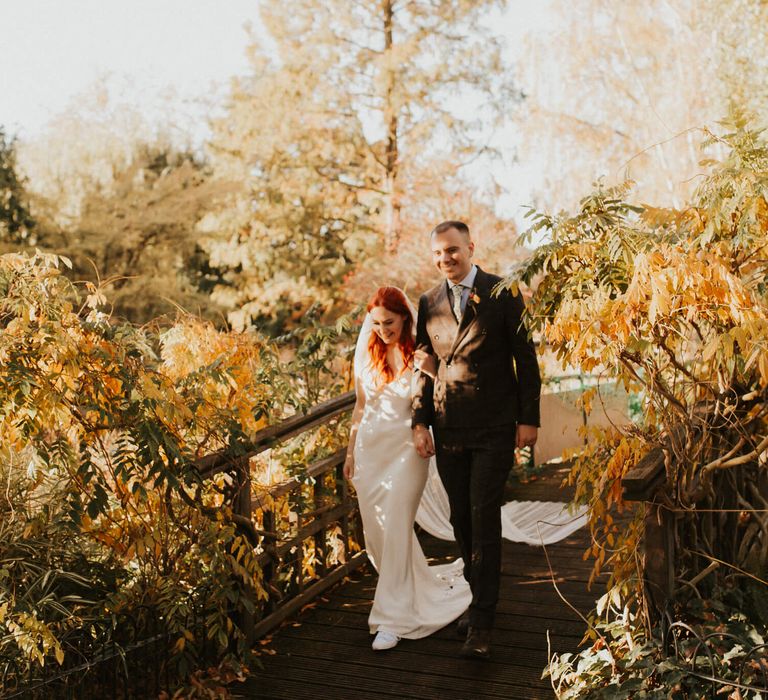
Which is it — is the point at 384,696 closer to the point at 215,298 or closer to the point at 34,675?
the point at 34,675

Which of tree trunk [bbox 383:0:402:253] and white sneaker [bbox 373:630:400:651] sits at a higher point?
tree trunk [bbox 383:0:402:253]

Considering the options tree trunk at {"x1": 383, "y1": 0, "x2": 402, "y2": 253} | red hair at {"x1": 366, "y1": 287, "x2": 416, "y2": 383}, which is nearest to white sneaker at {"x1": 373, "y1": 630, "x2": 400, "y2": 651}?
red hair at {"x1": 366, "y1": 287, "x2": 416, "y2": 383}

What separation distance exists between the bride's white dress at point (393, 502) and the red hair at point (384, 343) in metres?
0.06

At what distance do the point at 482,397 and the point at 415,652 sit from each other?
1114 millimetres

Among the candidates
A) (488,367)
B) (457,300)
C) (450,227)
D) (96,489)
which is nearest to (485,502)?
(488,367)

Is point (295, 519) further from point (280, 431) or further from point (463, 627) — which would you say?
point (463, 627)

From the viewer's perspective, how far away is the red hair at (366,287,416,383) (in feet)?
12.8

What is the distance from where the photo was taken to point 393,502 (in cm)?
389

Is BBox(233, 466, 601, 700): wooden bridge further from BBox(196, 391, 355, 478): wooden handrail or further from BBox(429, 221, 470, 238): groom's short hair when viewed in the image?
BBox(429, 221, 470, 238): groom's short hair

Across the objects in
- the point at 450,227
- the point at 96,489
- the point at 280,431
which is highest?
the point at 450,227

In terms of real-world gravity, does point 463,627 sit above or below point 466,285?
below

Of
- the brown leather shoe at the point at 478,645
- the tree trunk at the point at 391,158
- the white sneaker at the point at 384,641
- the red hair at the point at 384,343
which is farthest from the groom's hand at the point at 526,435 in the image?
the tree trunk at the point at 391,158

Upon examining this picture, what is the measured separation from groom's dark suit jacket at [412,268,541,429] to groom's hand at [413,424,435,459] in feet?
0.43

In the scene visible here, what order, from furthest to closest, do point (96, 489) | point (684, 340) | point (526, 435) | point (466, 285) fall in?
1. point (466, 285)
2. point (526, 435)
3. point (96, 489)
4. point (684, 340)
